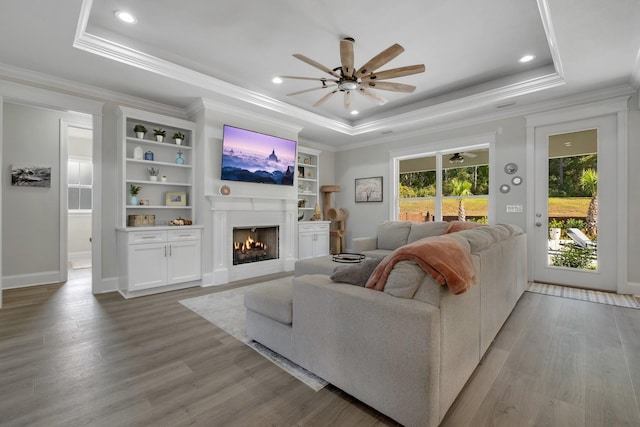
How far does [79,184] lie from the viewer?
21.5 feet

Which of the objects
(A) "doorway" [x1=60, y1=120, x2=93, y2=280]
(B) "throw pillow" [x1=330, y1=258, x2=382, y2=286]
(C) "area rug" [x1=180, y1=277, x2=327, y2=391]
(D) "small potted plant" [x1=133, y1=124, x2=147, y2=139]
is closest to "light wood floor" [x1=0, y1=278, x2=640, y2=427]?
(C) "area rug" [x1=180, y1=277, x2=327, y2=391]

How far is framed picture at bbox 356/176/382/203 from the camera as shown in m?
6.31

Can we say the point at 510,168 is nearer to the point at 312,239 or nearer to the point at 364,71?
the point at 364,71

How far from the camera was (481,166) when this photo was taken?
503cm

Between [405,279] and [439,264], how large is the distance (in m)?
0.19

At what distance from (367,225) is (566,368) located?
4635 millimetres

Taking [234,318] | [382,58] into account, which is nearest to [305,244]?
[234,318]

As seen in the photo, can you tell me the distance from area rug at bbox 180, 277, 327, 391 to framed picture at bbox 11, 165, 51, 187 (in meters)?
3.15

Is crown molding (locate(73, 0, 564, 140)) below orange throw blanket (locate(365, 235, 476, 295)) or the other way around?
the other way around

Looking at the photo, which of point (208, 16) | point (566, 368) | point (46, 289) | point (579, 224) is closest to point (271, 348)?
point (566, 368)

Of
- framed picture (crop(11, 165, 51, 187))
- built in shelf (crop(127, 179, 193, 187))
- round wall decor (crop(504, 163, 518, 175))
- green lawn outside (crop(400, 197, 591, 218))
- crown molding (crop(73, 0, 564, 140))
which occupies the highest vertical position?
crown molding (crop(73, 0, 564, 140))

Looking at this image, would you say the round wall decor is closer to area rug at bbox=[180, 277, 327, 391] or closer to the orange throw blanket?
the orange throw blanket

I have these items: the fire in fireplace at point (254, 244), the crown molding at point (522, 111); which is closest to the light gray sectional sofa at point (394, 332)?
the fire in fireplace at point (254, 244)

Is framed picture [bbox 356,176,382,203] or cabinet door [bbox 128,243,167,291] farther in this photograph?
framed picture [bbox 356,176,382,203]
